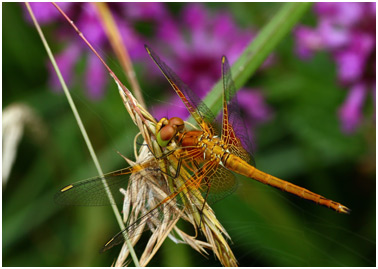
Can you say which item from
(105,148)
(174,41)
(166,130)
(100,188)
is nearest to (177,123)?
(166,130)

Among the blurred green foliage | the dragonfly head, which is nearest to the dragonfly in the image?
the dragonfly head

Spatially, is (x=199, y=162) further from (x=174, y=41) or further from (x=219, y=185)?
(x=174, y=41)

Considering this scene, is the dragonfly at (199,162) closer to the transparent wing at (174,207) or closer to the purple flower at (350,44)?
the transparent wing at (174,207)

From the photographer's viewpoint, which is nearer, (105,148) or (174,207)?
(174,207)

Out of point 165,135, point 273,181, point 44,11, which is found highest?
point 44,11

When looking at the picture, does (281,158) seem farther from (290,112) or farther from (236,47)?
(236,47)

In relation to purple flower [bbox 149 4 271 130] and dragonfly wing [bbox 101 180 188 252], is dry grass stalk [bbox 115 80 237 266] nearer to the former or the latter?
dragonfly wing [bbox 101 180 188 252]
